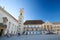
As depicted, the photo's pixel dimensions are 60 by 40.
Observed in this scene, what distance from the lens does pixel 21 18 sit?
4612cm

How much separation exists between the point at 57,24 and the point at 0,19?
111ft

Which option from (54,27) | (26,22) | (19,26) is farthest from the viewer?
(26,22)

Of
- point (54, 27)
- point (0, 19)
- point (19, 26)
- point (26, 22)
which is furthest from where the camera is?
point (26, 22)

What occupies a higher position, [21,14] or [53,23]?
[21,14]

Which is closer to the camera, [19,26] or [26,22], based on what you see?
[19,26]

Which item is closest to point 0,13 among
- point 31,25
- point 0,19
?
point 0,19

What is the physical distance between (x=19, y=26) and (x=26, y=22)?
1053cm

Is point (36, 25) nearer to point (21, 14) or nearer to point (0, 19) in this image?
point (21, 14)

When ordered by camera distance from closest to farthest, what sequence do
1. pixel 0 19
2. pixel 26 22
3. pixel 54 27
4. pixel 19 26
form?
1. pixel 0 19
2. pixel 19 26
3. pixel 54 27
4. pixel 26 22

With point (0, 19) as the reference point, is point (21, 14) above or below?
above

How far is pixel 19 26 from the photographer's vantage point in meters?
44.7

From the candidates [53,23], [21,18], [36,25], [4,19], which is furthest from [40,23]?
[4,19]

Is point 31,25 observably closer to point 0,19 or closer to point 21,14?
point 21,14

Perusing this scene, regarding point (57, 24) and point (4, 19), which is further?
point (57, 24)
